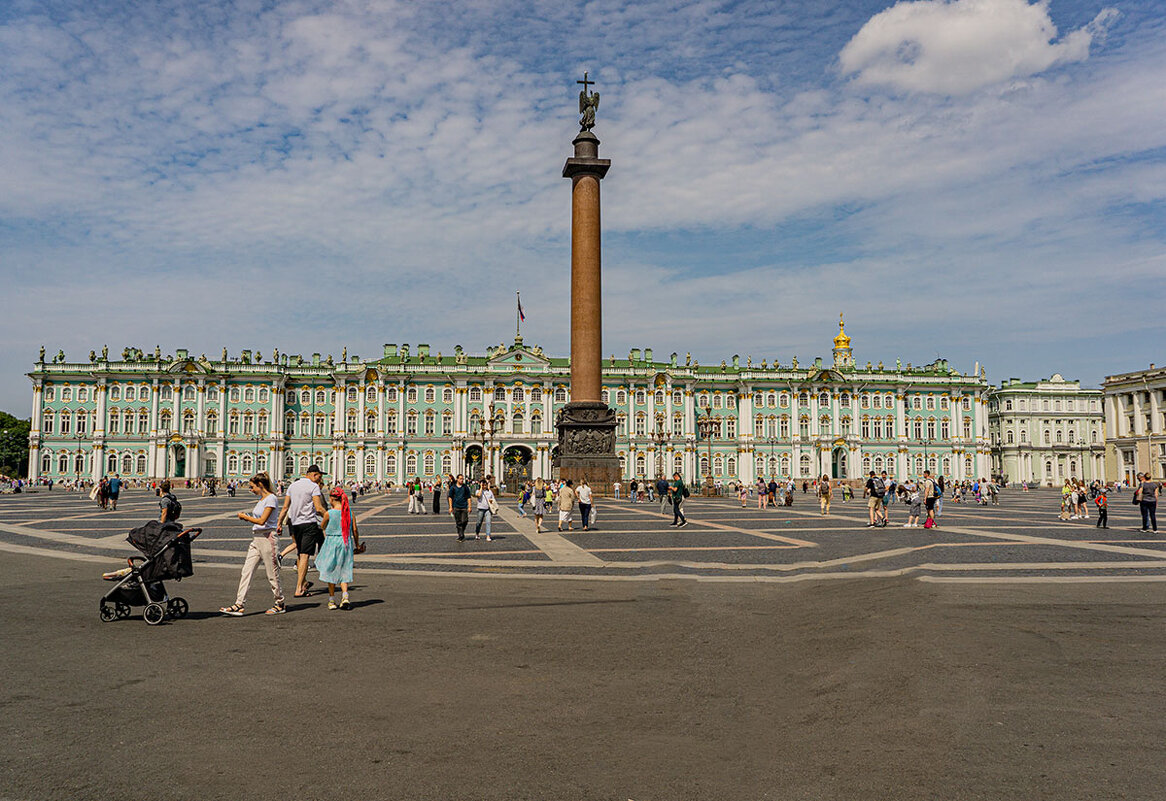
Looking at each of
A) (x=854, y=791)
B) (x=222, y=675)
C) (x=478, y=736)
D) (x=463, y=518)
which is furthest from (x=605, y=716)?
(x=463, y=518)

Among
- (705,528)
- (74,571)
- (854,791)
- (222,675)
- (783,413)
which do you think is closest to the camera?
(854,791)

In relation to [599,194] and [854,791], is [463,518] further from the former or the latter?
[599,194]

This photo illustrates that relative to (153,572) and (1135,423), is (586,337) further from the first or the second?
(1135,423)

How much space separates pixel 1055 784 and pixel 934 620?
4.66 m

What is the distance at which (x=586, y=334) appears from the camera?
40.8 metres

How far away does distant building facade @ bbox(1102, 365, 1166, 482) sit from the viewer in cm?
9269

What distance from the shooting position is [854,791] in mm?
4551

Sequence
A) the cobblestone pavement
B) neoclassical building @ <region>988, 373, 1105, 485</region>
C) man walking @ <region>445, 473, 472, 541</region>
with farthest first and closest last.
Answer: neoclassical building @ <region>988, 373, 1105, 485</region> → man walking @ <region>445, 473, 472, 541</region> → the cobblestone pavement

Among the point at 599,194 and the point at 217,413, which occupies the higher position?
the point at 599,194

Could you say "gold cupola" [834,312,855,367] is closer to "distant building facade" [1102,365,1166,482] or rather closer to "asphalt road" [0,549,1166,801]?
"distant building facade" [1102,365,1166,482]

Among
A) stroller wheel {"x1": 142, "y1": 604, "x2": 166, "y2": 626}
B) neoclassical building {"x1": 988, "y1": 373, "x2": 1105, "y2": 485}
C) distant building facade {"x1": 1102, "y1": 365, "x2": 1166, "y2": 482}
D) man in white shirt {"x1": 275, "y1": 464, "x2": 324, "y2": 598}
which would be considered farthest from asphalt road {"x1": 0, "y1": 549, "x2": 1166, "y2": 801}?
neoclassical building {"x1": 988, "y1": 373, "x2": 1105, "y2": 485}

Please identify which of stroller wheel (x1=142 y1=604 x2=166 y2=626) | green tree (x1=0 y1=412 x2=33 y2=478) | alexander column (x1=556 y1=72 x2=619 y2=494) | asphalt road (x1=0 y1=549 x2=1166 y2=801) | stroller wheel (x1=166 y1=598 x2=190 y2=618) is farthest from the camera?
green tree (x1=0 y1=412 x2=33 y2=478)

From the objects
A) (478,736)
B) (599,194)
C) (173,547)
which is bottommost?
(478,736)

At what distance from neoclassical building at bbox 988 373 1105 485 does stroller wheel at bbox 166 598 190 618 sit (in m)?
112
